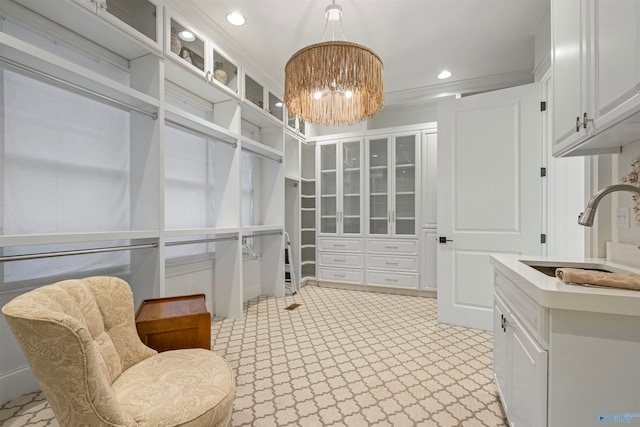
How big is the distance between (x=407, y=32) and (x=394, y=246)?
2.59 meters

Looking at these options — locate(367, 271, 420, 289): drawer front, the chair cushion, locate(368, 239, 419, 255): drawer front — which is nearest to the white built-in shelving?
the chair cushion

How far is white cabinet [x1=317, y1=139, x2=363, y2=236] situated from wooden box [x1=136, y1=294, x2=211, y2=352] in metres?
2.93

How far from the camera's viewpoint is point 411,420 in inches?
61.2

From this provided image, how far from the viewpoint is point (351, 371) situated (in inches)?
80.3

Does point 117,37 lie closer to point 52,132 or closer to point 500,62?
point 52,132

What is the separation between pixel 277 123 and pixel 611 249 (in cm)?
327

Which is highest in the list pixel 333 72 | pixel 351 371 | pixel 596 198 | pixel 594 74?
pixel 333 72

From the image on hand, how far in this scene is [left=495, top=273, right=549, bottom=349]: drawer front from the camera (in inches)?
38.7

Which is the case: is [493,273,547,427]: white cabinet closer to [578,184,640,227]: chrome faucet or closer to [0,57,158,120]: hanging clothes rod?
[578,184,640,227]: chrome faucet

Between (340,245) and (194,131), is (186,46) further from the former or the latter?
(340,245)

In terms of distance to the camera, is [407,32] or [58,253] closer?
[58,253]

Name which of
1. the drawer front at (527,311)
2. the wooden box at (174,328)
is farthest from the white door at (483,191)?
the wooden box at (174,328)

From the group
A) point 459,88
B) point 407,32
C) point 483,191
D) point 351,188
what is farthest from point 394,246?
point 407,32

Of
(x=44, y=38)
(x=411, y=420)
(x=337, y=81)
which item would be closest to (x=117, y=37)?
(x=44, y=38)
